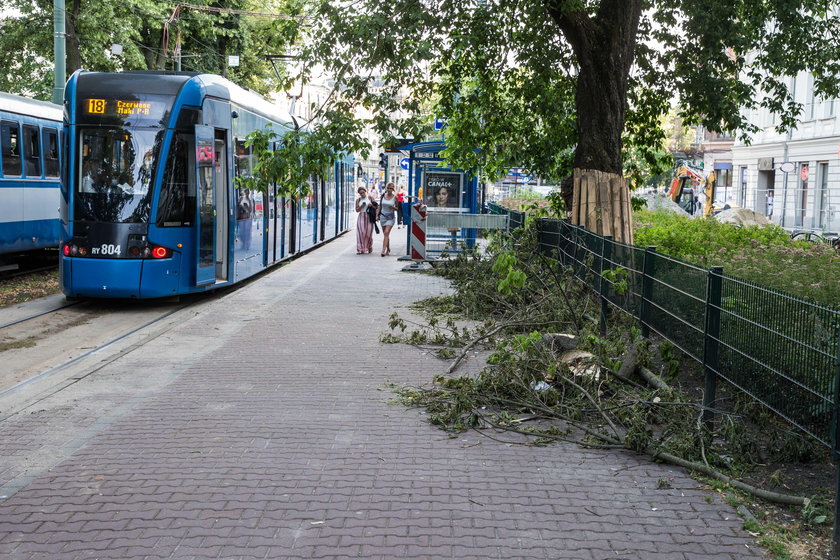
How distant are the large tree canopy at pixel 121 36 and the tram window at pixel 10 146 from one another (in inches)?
412

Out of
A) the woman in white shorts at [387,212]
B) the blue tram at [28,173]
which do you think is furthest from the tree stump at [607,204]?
the woman in white shorts at [387,212]

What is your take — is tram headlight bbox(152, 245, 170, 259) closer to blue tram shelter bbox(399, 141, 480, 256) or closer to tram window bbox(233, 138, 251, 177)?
tram window bbox(233, 138, 251, 177)

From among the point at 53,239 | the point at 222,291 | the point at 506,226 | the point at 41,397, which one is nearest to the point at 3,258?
the point at 53,239

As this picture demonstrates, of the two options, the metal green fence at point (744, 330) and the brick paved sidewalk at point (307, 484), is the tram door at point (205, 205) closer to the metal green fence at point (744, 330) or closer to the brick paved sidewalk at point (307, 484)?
the brick paved sidewalk at point (307, 484)

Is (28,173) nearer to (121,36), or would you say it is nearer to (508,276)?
(508,276)

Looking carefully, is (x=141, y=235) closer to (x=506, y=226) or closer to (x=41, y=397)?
(x=41, y=397)

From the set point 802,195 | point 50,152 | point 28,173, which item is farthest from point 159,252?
point 802,195

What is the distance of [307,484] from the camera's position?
17.8ft

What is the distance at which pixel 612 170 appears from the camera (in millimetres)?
12320

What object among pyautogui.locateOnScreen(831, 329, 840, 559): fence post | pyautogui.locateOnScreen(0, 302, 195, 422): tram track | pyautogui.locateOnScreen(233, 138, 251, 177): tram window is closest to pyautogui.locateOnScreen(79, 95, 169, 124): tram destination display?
pyautogui.locateOnScreen(233, 138, 251, 177): tram window

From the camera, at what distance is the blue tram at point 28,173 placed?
1750 cm

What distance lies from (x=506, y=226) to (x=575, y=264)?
722 centimetres

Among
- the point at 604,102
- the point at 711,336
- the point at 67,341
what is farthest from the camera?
the point at 604,102

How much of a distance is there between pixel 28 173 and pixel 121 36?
13.7 m
